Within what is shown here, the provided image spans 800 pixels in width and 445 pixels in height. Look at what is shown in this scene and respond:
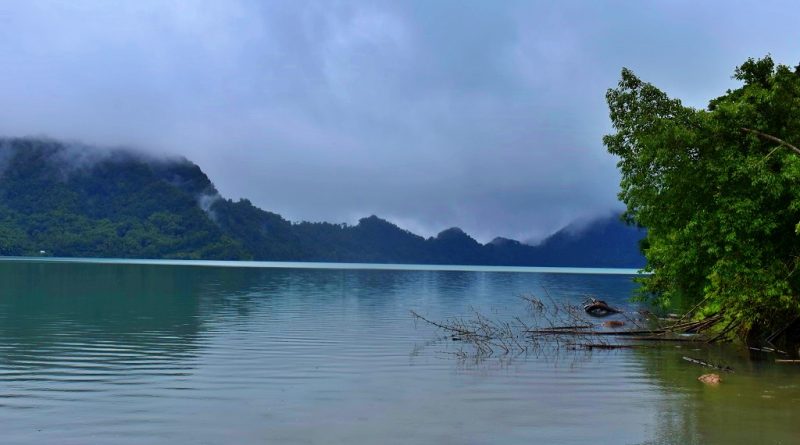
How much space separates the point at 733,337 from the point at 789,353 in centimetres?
540

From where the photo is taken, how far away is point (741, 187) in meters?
27.5

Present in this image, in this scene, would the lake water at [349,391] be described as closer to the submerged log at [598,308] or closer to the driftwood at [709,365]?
the driftwood at [709,365]

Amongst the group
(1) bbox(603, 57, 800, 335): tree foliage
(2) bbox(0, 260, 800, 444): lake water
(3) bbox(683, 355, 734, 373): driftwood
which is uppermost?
(1) bbox(603, 57, 800, 335): tree foliage

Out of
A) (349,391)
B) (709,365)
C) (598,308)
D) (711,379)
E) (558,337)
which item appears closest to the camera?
(349,391)

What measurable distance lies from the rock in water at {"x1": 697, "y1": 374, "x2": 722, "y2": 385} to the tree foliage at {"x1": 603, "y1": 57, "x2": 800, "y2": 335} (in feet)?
19.0

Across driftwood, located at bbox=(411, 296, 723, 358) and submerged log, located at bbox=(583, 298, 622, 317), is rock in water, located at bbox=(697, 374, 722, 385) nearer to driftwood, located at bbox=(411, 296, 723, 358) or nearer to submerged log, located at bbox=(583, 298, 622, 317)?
driftwood, located at bbox=(411, 296, 723, 358)

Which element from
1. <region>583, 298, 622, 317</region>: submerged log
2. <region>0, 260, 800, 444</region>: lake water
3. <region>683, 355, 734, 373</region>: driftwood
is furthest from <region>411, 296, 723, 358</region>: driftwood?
<region>583, 298, 622, 317</region>: submerged log

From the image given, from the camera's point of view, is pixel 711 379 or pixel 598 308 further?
pixel 598 308

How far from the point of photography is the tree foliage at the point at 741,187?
26797 millimetres

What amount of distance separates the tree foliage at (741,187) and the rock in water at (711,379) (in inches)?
228

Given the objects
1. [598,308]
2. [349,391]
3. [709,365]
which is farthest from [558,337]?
[598,308]

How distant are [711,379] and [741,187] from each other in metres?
8.81

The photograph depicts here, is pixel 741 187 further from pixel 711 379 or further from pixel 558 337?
pixel 558 337

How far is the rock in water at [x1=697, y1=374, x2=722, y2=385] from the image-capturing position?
2262cm
